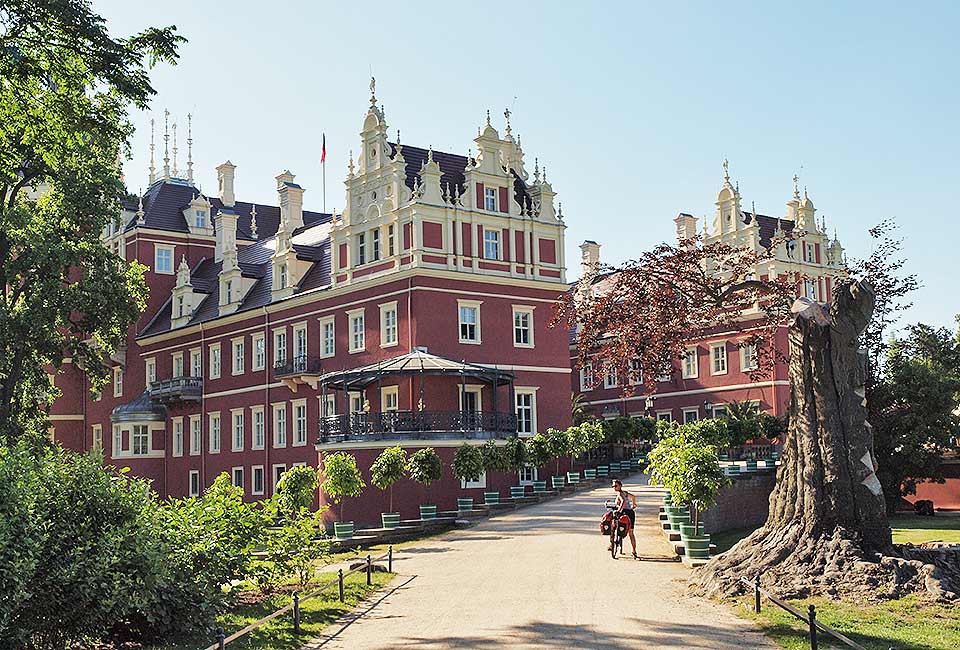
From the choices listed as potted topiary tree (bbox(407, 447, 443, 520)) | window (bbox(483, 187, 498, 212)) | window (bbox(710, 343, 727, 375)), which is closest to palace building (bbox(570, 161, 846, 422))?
window (bbox(710, 343, 727, 375))

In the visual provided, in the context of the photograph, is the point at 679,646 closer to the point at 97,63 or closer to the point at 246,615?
the point at 246,615

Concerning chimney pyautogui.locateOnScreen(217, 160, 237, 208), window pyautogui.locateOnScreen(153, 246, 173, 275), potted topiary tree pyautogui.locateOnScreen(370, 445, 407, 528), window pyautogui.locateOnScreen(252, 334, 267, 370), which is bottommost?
potted topiary tree pyautogui.locateOnScreen(370, 445, 407, 528)

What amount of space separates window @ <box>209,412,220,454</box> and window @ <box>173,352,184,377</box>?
12.3 ft

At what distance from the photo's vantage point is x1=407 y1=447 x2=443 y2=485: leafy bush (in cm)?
3253

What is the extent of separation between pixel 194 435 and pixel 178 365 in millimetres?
3893

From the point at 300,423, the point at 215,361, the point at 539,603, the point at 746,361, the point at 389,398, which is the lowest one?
the point at 539,603

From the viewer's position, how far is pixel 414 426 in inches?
1407

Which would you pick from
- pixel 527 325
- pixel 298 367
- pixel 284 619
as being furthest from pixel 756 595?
pixel 298 367

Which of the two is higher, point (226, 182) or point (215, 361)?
point (226, 182)

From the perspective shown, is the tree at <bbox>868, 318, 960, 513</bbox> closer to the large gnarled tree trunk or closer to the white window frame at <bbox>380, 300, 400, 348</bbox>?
the white window frame at <bbox>380, 300, 400, 348</bbox>

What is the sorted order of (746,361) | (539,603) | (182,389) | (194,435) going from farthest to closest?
(194,435)
(182,389)
(746,361)
(539,603)

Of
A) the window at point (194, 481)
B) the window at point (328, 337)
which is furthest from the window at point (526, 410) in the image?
the window at point (194, 481)

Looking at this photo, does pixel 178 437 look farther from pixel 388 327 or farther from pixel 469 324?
pixel 469 324

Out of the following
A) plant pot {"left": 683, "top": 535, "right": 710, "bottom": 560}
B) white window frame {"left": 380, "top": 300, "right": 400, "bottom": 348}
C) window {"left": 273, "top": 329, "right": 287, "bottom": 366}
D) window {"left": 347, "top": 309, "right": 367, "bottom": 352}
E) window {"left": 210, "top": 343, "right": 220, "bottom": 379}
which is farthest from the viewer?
window {"left": 210, "top": 343, "right": 220, "bottom": 379}
